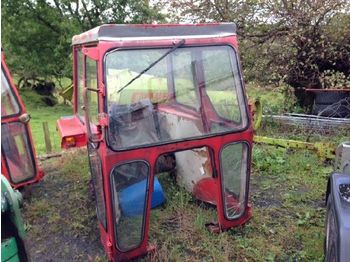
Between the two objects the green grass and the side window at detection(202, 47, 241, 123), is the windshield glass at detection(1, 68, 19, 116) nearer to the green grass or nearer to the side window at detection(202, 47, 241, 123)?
the side window at detection(202, 47, 241, 123)

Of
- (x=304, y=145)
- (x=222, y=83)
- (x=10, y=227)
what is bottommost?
(x=304, y=145)

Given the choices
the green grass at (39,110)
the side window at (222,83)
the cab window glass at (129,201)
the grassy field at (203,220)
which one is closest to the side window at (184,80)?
the side window at (222,83)

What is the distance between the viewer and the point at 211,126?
3141 mm

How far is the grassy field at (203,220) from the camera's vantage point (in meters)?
3.06

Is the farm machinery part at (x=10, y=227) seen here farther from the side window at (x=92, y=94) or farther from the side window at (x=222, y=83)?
the side window at (x=222, y=83)

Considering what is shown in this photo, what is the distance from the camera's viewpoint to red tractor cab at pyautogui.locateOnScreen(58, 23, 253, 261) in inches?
105

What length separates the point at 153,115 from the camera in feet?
9.78

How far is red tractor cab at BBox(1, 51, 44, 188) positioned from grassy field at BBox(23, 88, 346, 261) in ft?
1.07

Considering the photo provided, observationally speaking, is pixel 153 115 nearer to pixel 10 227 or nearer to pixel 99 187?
pixel 99 187

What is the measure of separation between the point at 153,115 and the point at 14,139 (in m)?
1.75

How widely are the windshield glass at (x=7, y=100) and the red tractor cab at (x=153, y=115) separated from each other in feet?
3.01

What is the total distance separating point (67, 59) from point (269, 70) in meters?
9.03

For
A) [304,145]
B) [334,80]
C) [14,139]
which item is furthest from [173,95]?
[334,80]

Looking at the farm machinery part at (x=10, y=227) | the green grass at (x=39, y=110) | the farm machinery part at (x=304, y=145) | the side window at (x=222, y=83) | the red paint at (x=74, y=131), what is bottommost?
the green grass at (x=39, y=110)
